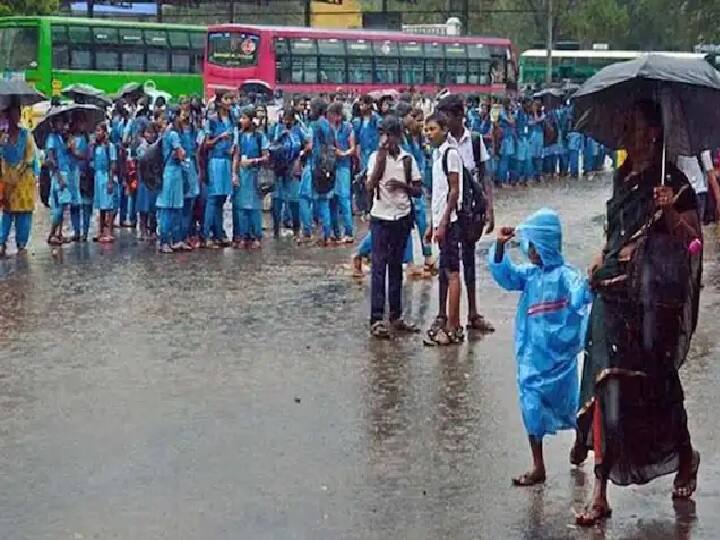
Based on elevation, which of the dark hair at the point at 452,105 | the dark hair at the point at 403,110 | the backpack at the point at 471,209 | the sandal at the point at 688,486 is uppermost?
the dark hair at the point at 452,105

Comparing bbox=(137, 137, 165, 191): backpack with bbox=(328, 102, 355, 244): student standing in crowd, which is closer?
bbox=(137, 137, 165, 191): backpack

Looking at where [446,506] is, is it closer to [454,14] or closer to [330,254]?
[330,254]

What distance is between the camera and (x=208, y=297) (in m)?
12.3

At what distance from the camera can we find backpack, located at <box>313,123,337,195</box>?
15938 mm

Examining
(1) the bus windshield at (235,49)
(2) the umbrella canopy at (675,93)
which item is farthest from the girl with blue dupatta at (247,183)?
(1) the bus windshield at (235,49)

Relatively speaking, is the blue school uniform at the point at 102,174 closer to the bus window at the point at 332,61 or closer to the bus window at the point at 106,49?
the bus window at the point at 106,49

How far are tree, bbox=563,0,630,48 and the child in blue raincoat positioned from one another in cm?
5519

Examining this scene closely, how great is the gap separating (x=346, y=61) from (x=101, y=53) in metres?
6.80

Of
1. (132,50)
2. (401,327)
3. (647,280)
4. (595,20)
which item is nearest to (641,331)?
(647,280)

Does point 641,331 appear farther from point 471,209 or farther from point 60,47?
point 60,47

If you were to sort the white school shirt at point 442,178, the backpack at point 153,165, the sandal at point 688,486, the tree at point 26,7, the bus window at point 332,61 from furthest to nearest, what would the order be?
the bus window at point 332,61, the tree at point 26,7, the backpack at point 153,165, the white school shirt at point 442,178, the sandal at point 688,486

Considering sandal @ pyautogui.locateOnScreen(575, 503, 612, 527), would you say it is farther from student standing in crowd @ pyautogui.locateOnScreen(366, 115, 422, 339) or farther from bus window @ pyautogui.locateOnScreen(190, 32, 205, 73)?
bus window @ pyautogui.locateOnScreen(190, 32, 205, 73)

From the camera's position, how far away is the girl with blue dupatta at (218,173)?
16.0 meters

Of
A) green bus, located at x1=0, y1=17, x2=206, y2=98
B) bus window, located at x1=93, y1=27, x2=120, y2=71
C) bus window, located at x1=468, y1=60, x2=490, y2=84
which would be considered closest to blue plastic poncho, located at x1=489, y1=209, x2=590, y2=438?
green bus, located at x1=0, y1=17, x2=206, y2=98
